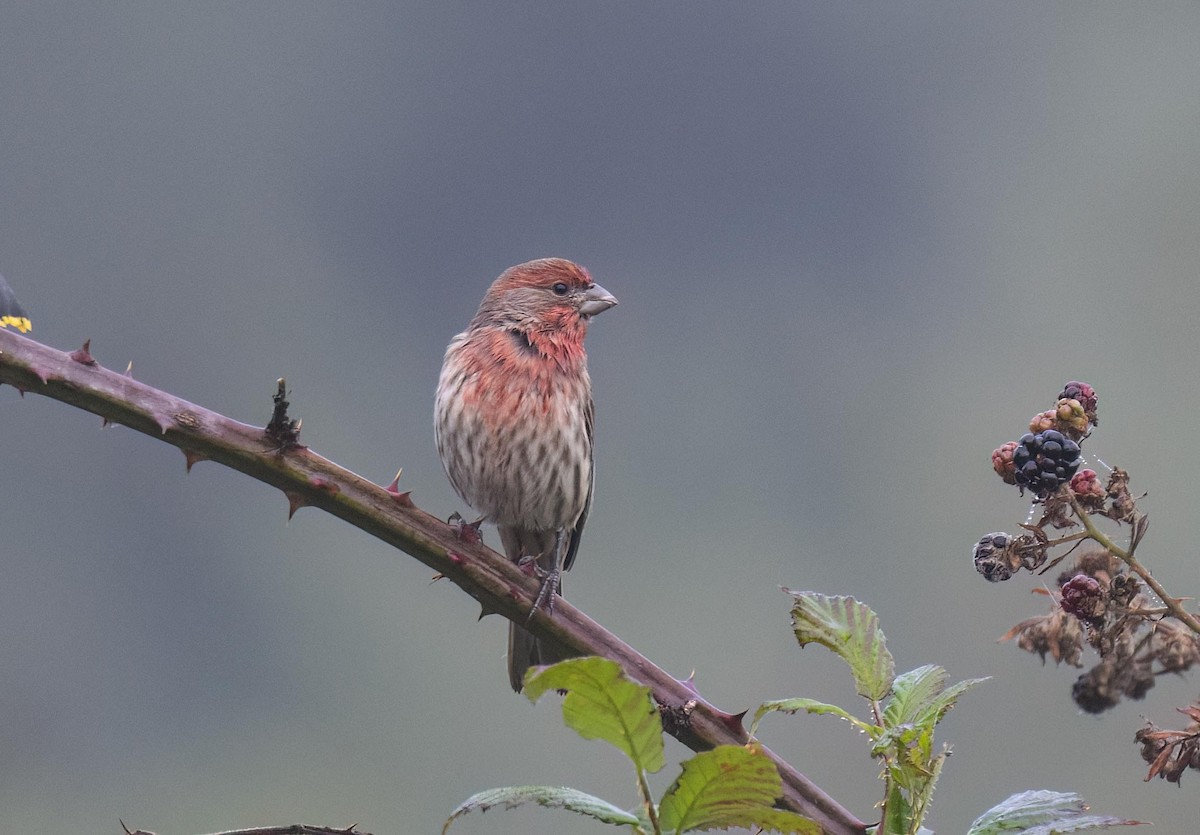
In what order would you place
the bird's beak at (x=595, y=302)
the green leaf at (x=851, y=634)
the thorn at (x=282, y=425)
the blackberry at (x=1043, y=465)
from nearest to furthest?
the green leaf at (x=851, y=634), the blackberry at (x=1043, y=465), the thorn at (x=282, y=425), the bird's beak at (x=595, y=302)

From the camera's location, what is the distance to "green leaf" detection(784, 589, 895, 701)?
225 cm

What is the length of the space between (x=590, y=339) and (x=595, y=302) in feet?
202

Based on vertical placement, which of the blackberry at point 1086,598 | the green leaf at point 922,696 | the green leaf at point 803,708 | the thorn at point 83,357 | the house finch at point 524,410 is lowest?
the green leaf at point 803,708

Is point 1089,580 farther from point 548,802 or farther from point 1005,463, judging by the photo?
point 548,802

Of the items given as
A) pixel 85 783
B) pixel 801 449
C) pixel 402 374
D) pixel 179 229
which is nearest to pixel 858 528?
pixel 801 449

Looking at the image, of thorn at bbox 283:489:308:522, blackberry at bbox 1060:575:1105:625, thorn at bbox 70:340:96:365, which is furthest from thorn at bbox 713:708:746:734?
thorn at bbox 70:340:96:365

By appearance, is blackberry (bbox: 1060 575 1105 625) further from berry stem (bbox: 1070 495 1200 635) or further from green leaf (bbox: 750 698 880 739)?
green leaf (bbox: 750 698 880 739)

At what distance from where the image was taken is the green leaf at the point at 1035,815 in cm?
186

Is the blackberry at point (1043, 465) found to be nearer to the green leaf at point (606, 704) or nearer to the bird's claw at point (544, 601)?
the bird's claw at point (544, 601)

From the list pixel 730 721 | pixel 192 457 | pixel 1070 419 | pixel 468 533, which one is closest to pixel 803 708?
pixel 730 721

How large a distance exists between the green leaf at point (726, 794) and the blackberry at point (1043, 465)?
0.85 metres

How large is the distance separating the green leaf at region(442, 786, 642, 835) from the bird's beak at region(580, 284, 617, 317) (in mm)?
5535

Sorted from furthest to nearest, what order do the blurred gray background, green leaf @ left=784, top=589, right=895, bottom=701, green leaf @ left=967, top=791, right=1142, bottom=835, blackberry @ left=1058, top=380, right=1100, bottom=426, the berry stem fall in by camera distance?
1. the blurred gray background
2. blackberry @ left=1058, top=380, right=1100, bottom=426
3. green leaf @ left=784, top=589, right=895, bottom=701
4. the berry stem
5. green leaf @ left=967, top=791, right=1142, bottom=835

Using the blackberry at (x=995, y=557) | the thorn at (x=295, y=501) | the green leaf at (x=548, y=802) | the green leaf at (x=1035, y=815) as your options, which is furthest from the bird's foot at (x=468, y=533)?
the green leaf at (x=1035, y=815)
